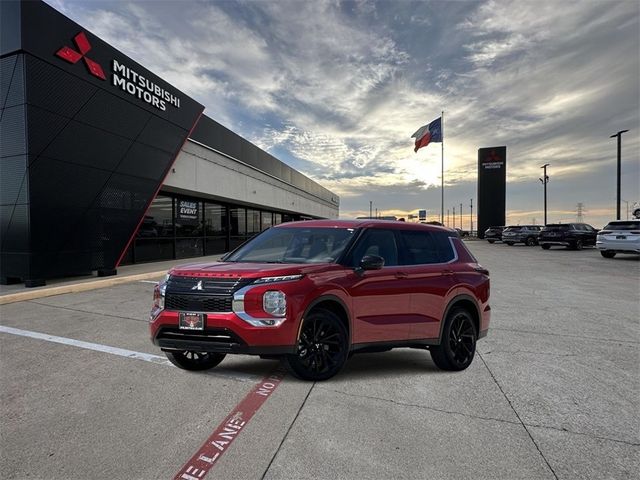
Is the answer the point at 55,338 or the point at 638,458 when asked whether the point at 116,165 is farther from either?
the point at 638,458

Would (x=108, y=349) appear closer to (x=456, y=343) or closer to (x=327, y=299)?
(x=327, y=299)

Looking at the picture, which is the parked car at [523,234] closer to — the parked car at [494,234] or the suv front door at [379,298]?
the parked car at [494,234]

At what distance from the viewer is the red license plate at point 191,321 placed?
377 centimetres

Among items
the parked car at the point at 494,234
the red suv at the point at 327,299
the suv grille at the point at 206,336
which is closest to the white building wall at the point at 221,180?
the red suv at the point at 327,299

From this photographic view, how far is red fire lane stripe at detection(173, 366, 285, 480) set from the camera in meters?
2.66

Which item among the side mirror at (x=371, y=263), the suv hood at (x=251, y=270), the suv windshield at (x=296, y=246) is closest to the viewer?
the suv hood at (x=251, y=270)

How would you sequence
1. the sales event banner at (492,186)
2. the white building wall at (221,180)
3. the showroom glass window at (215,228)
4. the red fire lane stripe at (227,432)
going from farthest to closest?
the sales event banner at (492,186), the showroom glass window at (215,228), the white building wall at (221,180), the red fire lane stripe at (227,432)

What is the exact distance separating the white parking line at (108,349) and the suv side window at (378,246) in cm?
181

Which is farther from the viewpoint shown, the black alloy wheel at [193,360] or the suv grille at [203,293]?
the black alloy wheel at [193,360]

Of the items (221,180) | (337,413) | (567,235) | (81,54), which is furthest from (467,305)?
(567,235)

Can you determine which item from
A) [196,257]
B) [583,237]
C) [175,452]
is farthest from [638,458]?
[583,237]

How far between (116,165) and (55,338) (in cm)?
812

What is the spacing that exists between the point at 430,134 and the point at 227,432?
3100 centimetres

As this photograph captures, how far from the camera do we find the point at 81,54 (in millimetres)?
11117
